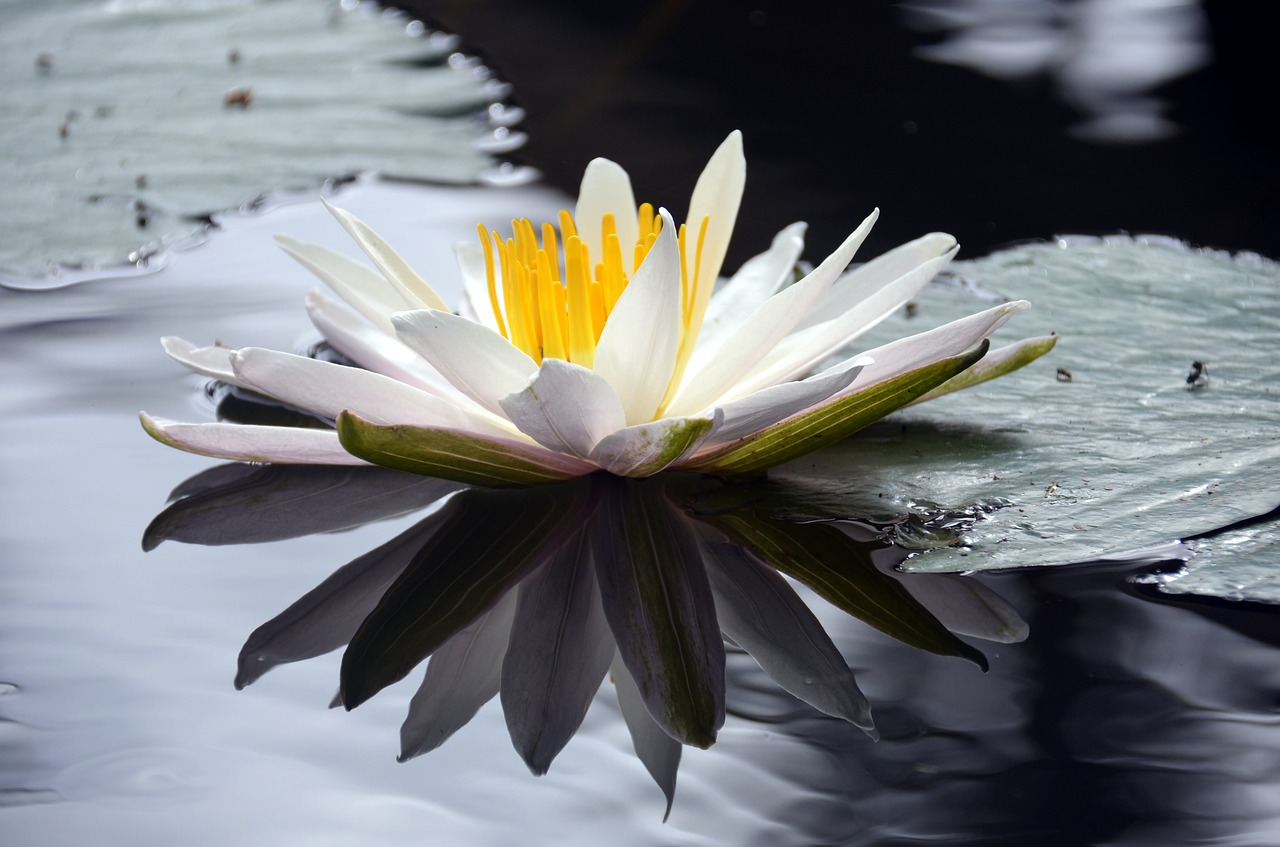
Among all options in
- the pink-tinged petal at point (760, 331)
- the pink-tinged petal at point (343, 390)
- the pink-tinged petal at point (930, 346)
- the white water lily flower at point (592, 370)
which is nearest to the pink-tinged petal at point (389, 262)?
the white water lily flower at point (592, 370)

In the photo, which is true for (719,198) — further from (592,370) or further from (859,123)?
(859,123)

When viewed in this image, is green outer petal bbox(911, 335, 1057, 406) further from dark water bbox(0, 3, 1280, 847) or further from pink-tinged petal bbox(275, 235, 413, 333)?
pink-tinged petal bbox(275, 235, 413, 333)

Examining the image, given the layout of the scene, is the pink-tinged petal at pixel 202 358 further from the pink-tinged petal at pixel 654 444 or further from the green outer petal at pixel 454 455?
the pink-tinged petal at pixel 654 444

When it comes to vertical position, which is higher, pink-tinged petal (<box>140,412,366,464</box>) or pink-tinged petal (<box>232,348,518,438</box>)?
pink-tinged petal (<box>232,348,518,438</box>)

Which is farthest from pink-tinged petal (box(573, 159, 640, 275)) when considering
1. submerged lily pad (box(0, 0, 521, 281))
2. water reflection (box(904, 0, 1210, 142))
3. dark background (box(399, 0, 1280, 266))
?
water reflection (box(904, 0, 1210, 142))

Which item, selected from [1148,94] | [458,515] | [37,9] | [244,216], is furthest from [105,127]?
[1148,94]

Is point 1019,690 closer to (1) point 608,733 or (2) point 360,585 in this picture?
(1) point 608,733

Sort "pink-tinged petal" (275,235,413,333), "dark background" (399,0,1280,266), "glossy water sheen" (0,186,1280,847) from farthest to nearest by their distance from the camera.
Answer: "dark background" (399,0,1280,266), "pink-tinged petal" (275,235,413,333), "glossy water sheen" (0,186,1280,847)

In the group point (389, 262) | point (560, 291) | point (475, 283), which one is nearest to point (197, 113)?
point (475, 283)
